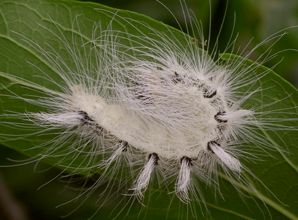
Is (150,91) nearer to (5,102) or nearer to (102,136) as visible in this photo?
(102,136)

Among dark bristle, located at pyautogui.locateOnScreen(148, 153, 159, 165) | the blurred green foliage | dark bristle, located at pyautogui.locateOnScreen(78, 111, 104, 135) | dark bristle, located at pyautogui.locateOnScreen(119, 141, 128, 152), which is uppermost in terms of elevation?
the blurred green foliage

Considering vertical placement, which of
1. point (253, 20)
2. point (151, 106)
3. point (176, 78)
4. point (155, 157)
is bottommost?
point (155, 157)

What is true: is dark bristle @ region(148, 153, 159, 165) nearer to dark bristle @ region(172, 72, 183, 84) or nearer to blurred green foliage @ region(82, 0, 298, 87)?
dark bristle @ region(172, 72, 183, 84)

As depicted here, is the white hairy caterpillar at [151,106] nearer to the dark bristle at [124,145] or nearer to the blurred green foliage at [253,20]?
the dark bristle at [124,145]

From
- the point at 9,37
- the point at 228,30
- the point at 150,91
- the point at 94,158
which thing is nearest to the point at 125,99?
the point at 150,91

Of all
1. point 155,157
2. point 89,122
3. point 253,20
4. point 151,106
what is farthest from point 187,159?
point 253,20

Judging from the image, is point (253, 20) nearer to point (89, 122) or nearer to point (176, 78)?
point (176, 78)

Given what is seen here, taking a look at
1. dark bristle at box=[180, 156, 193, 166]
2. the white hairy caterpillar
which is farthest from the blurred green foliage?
dark bristle at box=[180, 156, 193, 166]

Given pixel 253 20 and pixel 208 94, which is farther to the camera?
pixel 253 20

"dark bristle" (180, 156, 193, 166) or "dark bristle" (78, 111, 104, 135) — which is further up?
"dark bristle" (78, 111, 104, 135)

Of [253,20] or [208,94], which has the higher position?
[253,20]
